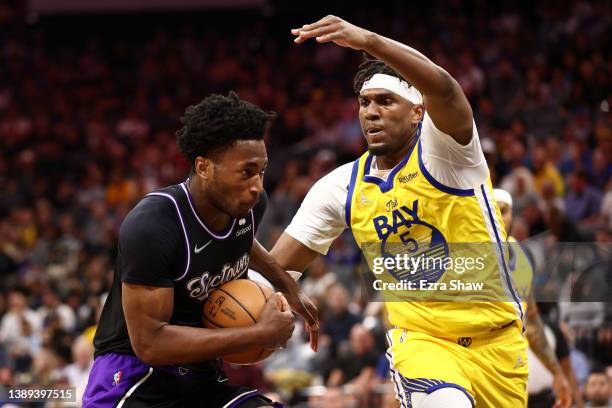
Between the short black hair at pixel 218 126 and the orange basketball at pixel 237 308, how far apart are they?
2.19ft

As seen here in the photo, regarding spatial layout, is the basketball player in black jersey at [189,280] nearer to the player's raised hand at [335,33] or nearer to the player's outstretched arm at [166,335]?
the player's outstretched arm at [166,335]

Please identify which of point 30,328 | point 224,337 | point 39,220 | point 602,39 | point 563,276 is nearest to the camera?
point 224,337

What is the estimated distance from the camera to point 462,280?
512 cm

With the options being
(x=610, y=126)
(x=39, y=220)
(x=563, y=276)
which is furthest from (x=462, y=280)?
(x=39, y=220)

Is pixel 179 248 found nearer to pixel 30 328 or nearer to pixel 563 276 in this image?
pixel 563 276

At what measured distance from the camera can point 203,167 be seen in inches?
178

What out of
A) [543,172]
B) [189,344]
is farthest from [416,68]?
[543,172]

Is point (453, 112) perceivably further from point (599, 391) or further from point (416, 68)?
point (599, 391)

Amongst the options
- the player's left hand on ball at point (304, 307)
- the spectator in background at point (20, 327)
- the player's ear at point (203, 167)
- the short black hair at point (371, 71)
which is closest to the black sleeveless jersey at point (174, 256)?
the player's ear at point (203, 167)

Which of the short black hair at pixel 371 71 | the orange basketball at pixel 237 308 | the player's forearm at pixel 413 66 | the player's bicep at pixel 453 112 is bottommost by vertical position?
the orange basketball at pixel 237 308

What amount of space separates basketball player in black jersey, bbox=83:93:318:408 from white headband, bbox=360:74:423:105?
35.8 inches

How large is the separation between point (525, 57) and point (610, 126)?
10.0 feet

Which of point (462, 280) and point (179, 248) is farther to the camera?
point (462, 280)

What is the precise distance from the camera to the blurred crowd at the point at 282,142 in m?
10.1
